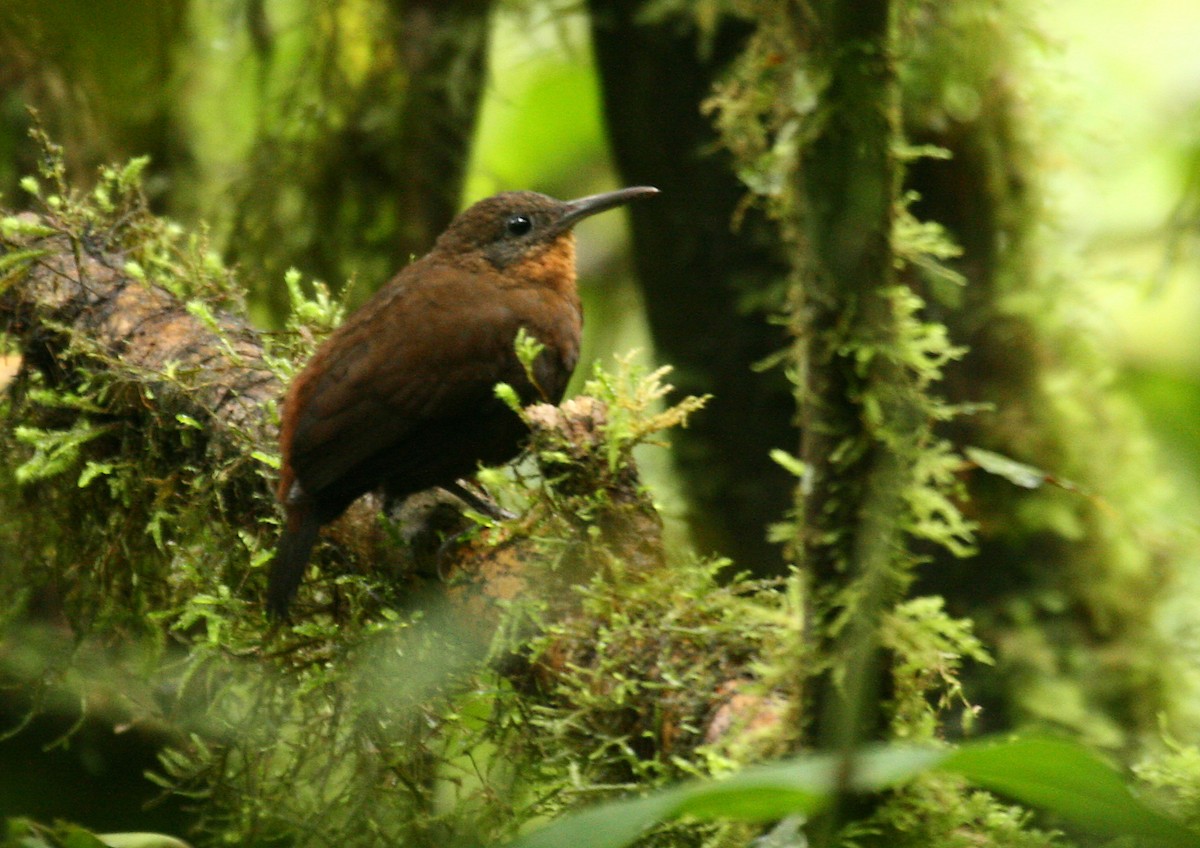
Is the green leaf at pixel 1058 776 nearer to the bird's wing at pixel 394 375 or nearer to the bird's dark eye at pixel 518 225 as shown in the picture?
the bird's wing at pixel 394 375

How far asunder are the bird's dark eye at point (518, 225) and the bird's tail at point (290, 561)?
46.9 inches

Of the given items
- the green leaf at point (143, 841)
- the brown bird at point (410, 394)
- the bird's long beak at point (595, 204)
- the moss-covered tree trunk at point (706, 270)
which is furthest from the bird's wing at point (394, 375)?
the moss-covered tree trunk at point (706, 270)

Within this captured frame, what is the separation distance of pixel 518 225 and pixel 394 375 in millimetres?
818

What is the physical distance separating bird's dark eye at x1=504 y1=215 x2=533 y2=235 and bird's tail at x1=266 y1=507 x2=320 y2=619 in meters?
1.19

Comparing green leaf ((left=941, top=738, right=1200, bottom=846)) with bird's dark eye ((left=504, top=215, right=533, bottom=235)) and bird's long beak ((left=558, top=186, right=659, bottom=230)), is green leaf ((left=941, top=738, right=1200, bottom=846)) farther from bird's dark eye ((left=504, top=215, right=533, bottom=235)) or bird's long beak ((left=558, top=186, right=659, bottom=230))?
bird's dark eye ((left=504, top=215, right=533, bottom=235))

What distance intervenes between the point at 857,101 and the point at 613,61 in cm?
273

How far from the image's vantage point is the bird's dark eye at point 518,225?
3.23 meters

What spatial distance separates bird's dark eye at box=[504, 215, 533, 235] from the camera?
3230 mm

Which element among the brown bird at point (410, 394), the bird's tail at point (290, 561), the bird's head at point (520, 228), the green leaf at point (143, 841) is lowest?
the green leaf at point (143, 841)

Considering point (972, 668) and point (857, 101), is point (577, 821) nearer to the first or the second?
point (857, 101)

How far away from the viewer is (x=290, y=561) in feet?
7.35

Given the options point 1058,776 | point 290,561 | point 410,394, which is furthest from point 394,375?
point 1058,776

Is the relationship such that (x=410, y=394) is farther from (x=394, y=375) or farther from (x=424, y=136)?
(x=424, y=136)

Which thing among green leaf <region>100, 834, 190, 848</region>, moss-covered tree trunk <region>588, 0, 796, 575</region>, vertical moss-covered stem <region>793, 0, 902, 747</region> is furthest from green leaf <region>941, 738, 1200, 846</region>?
moss-covered tree trunk <region>588, 0, 796, 575</region>
